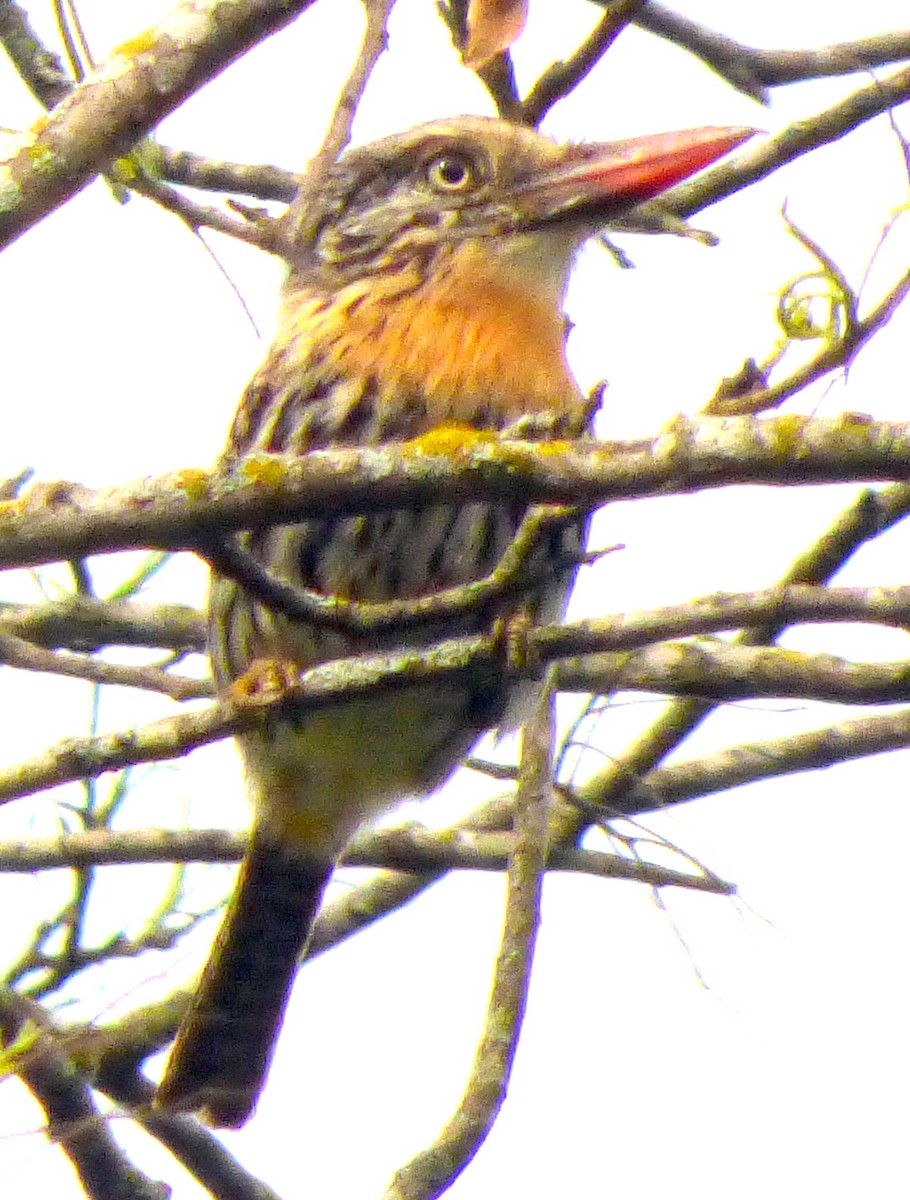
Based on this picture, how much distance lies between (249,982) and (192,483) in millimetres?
2442

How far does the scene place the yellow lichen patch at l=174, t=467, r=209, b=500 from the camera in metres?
2.23

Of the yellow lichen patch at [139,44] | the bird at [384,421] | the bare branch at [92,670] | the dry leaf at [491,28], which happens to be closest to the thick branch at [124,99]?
the yellow lichen patch at [139,44]

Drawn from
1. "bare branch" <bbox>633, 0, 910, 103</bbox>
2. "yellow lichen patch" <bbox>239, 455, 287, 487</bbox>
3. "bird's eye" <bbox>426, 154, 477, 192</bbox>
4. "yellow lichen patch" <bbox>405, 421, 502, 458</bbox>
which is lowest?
"yellow lichen patch" <bbox>239, 455, 287, 487</bbox>

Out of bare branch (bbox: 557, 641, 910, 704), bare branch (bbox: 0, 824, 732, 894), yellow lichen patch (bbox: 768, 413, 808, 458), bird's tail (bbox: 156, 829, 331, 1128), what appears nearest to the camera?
yellow lichen patch (bbox: 768, 413, 808, 458)

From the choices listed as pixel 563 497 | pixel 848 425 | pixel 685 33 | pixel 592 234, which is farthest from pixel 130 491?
pixel 685 33

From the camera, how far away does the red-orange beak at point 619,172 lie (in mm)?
3584

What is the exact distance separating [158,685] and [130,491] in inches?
49.6

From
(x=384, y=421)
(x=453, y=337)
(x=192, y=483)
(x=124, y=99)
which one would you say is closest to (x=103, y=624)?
(x=384, y=421)

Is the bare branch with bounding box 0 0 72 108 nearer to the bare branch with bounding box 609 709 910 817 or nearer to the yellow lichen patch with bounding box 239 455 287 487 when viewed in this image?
the yellow lichen patch with bounding box 239 455 287 487

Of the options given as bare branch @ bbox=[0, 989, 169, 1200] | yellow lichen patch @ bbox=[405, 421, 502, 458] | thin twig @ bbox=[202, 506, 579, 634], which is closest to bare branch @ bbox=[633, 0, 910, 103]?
thin twig @ bbox=[202, 506, 579, 634]

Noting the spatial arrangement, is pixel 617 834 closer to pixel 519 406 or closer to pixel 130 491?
pixel 519 406

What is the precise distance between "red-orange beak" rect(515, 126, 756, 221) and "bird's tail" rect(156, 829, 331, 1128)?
155cm

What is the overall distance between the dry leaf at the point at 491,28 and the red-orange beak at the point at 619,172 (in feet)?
2.80

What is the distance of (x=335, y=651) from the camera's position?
3785 millimetres
